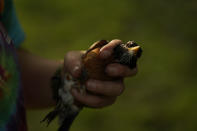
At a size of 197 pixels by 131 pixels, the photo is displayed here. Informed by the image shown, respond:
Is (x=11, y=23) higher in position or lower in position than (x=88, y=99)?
higher

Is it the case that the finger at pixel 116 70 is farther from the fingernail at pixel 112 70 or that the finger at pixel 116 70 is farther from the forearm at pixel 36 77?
the forearm at pixel 36 77

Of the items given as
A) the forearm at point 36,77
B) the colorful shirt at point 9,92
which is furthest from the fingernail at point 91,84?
the forearm at point 36,77

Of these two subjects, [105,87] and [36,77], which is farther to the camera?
[36,77]

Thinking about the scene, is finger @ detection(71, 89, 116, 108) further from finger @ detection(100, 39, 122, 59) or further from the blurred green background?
the blurred green background

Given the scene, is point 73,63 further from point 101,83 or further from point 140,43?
point 140,43

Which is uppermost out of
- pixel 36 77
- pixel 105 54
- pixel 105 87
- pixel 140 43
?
pixel 105 54

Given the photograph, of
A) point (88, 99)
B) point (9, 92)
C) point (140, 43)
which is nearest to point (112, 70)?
point (88, 99)

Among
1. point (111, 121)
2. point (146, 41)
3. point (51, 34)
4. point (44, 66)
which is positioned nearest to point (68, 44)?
point (51, 34)
